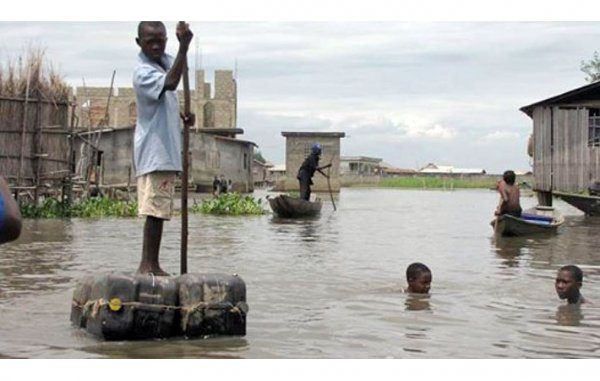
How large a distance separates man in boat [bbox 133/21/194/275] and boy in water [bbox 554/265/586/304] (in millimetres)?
3432

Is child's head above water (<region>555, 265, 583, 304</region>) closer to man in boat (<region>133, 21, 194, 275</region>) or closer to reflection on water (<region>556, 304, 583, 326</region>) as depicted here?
reflection on water (<region>556, 304, 583, 326</region>)

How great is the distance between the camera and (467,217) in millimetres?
22844

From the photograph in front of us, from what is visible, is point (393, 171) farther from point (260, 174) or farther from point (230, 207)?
point (230, 207)

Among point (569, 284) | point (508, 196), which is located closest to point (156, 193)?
point (569, 284)

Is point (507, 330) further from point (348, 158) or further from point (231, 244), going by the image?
point (348, 158)

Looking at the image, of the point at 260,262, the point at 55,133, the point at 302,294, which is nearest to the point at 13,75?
the point at 55,133

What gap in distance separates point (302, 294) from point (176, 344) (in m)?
2.65

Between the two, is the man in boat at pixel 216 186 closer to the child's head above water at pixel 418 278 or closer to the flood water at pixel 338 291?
the flood water at pixel 338 291

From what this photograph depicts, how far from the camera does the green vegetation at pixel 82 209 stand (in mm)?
18172

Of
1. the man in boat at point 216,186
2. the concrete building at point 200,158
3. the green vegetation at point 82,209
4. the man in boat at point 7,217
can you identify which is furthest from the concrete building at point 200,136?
the man in boat at point 7,217

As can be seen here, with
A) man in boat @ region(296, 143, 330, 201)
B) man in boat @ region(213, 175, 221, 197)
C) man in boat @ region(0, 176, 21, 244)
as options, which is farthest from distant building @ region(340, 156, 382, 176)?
man in boat @ region(0, 176, 21, 244)

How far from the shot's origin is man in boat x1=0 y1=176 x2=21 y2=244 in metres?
4.63

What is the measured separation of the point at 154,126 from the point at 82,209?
1417 centimetres

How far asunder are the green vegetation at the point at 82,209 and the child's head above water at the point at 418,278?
11.6 metres
